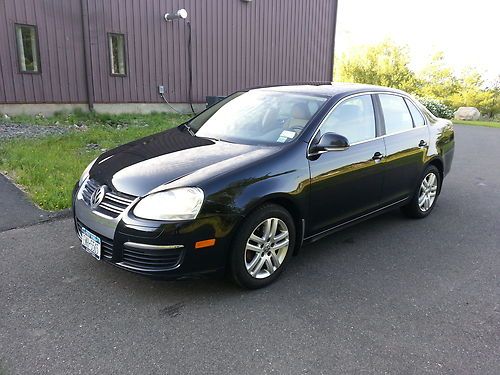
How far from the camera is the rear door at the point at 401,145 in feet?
14.0

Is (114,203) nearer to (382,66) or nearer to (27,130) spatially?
(27,130)

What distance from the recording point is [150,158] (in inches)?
134

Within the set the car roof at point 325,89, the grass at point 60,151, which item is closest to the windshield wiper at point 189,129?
the car roof at point 325,89

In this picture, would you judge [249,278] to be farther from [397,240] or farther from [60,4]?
[60,4]

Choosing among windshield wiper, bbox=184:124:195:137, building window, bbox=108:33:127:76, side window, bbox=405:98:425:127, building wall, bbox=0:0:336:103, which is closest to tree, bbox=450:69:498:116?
building wall, bbox=0:0:336:103

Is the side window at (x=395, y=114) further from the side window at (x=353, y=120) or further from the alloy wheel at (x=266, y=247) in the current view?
the alloy wheel at (x=266, y=247)

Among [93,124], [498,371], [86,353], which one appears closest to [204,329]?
[86,353]

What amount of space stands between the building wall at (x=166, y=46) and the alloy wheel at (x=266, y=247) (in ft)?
30.1

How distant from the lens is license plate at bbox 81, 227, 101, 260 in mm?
3027

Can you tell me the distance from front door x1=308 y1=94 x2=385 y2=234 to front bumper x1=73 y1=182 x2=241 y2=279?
2.98 ft

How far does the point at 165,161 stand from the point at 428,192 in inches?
128

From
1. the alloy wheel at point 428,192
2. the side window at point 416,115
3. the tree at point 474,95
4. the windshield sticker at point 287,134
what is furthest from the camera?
the tree at point 474,95

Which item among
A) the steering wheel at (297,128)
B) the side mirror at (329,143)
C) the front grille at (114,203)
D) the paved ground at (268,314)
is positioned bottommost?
the paved ground at (268,314)


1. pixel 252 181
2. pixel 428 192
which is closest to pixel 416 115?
pixel 428 192
